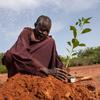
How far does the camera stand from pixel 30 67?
653 cm

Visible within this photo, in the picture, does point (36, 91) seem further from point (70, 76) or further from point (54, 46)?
point (54, 46)

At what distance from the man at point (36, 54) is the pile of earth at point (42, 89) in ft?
0.57

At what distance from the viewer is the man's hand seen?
6.51m

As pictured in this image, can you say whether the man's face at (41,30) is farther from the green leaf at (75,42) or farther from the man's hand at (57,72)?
the green leaf at (75,42)

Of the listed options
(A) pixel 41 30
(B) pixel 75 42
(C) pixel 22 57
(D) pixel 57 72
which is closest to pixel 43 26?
(A) pixel 41 30

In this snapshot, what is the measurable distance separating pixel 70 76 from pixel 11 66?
0.84 meters

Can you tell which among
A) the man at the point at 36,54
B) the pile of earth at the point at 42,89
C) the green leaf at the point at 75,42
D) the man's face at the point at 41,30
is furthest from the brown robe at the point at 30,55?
the green leaf at the point at 75,42

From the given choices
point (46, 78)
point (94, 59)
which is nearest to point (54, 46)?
point (46, 78)

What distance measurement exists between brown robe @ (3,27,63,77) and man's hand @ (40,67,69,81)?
0.10 meters

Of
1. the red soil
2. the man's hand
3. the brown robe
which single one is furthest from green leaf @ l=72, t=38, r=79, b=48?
the red soil

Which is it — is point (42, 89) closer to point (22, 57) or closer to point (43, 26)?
point (22, 57)

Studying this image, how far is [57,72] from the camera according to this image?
6.63 meters

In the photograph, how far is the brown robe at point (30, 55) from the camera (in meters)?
6.56

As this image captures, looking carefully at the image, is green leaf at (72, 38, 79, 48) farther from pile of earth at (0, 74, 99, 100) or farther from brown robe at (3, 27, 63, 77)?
pile of earth at (0, 74, 99, 100)
